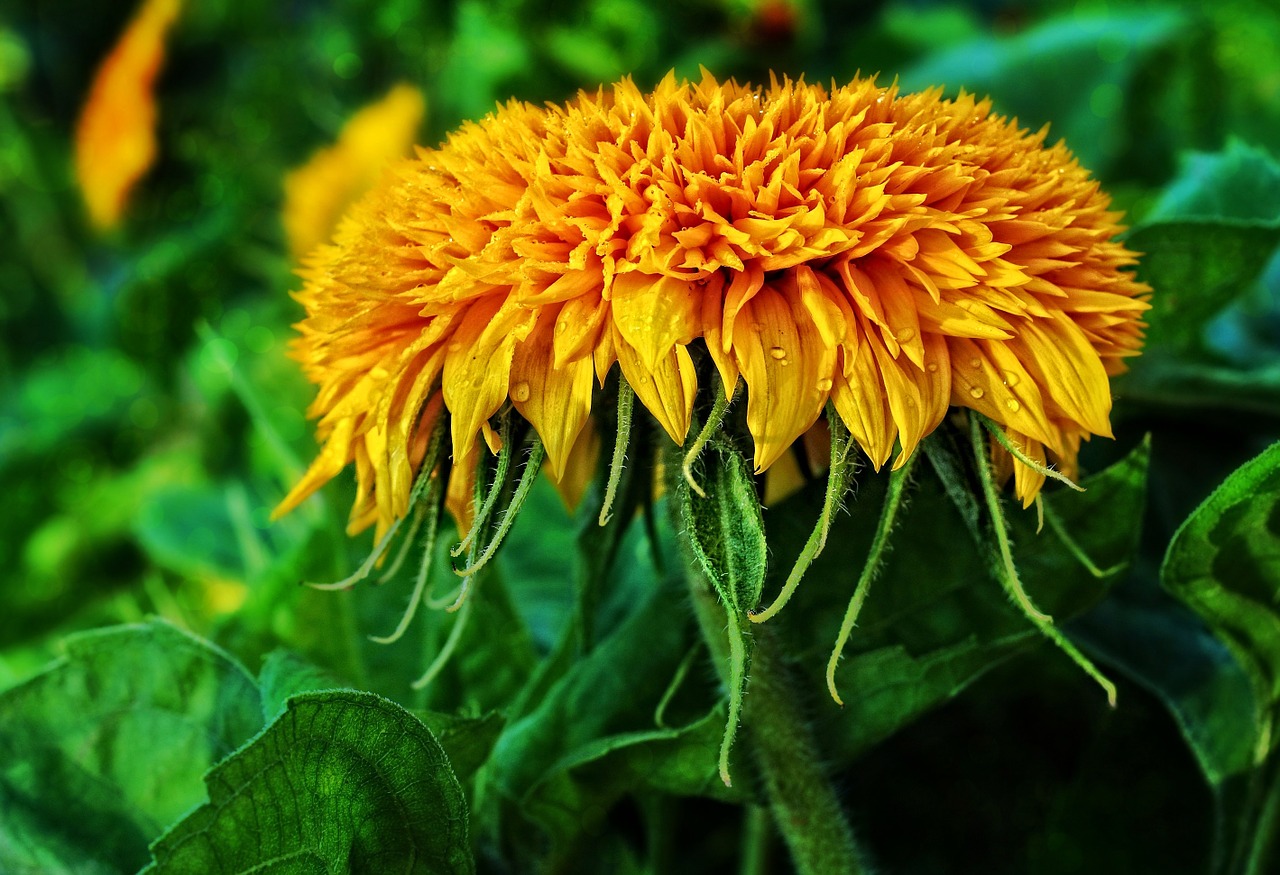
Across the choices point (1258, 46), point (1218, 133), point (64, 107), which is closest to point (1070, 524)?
point (1218, 133)

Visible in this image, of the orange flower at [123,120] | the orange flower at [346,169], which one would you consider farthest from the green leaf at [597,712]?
the orange flower at [123,120]

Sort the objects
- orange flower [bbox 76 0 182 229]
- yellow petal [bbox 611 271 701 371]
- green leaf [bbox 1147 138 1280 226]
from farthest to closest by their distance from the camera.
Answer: orange flower [bbox 76 0 182 229] < green leaf [bbox 1147 138 1280 226] < yellow petal [bbox 611 271 701 371]

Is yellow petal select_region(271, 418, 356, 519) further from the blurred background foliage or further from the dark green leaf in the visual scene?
the dark green leaf

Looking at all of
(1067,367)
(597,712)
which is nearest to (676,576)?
(597,712)

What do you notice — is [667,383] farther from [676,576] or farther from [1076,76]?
[1076,76]

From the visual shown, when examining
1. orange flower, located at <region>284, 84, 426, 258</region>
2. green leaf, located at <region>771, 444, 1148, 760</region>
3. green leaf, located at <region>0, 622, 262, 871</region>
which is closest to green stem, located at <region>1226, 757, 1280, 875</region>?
green leaf, located at <region>771, 444, 1148, 760</region>

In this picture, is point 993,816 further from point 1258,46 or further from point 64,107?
point 64,107

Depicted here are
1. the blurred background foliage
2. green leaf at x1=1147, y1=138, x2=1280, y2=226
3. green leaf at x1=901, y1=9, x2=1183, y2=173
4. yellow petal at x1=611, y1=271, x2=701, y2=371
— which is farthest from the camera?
green leaf at x1=901, y1=9, x2=1183, y2=173
